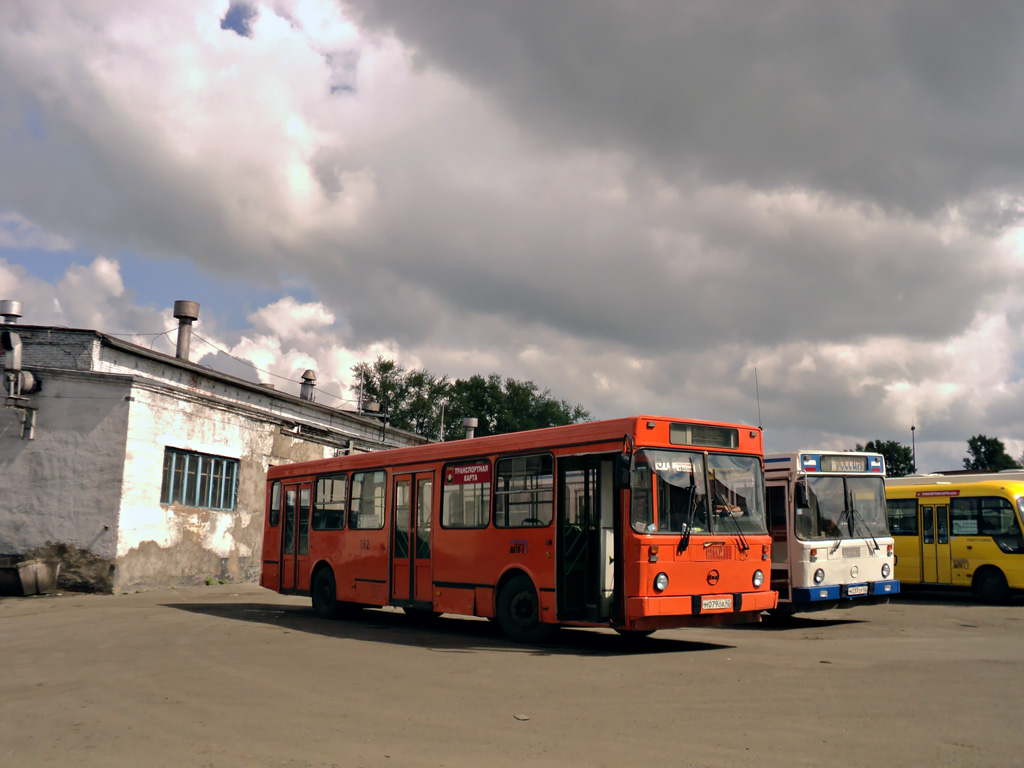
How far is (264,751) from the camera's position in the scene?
6.22m

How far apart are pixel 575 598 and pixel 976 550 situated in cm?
1252

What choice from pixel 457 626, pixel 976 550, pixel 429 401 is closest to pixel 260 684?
pixel 457 626

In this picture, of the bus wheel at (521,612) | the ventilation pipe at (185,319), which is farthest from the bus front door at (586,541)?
the ventilation pipe at (185,319)

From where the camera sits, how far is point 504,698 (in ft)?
26.8

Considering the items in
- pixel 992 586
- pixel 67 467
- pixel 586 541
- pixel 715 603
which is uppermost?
pixel 67 467

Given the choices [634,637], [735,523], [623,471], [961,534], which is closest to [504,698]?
[623,471]

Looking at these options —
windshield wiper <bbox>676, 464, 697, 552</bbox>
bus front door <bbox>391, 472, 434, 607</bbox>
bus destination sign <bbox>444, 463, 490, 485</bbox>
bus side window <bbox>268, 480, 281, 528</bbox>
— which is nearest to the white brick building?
bus side window <bbox>268, 480, 281, 528</bbox>

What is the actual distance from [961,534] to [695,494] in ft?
38.6

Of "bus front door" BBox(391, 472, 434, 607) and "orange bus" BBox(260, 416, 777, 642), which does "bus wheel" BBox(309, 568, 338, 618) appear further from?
"bus front door" BBox(391, 472, 434, 607)

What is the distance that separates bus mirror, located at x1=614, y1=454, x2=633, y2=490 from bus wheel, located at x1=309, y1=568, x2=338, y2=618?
7.89 metres

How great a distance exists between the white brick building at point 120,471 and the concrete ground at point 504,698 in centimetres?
756

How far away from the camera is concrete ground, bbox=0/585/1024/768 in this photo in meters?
6.14

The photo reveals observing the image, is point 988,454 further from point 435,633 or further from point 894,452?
point 435,633

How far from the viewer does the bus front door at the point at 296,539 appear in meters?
17.9
